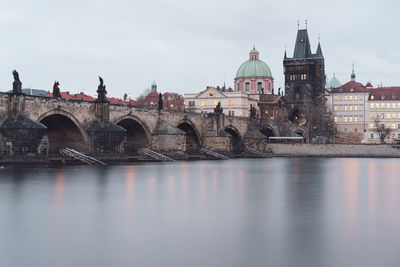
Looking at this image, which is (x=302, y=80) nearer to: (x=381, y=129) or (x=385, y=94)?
(x=385, y=94)

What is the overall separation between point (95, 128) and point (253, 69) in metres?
86.0

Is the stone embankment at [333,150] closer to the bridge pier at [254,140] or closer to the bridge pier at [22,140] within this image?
the bridge pier at [254,140]

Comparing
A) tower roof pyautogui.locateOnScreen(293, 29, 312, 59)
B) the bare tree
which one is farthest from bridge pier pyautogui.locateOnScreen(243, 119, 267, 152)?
tower roof pyautogui.locateOnScreen(293, 29, 312, 59)

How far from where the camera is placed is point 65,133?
45125mm

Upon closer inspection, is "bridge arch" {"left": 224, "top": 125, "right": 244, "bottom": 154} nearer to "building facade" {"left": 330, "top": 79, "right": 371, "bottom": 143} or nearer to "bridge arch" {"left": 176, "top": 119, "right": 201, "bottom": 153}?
"bridge arch" {"left": 176, "top": 119, "right": 201, "bottom": 153}

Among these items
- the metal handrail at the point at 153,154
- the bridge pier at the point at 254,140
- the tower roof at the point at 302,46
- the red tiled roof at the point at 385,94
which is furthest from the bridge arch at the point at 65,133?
the red tiled roof at the point at 385,94

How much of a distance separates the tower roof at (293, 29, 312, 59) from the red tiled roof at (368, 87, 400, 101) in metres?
14.6

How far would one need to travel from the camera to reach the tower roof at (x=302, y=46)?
119 m

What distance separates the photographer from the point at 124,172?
34969 millimetres

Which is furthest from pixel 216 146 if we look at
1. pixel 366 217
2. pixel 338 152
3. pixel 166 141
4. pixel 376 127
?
pixel 376 127

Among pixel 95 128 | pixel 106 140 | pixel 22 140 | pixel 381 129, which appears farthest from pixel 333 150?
pixel 22 140

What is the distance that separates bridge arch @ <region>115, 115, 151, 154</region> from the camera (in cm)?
5199

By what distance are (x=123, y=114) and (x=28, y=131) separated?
13.4 m

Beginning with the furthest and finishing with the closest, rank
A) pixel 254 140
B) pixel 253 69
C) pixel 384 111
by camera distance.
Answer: pixel 253 69, pixel 384 111, pixel 254 140
